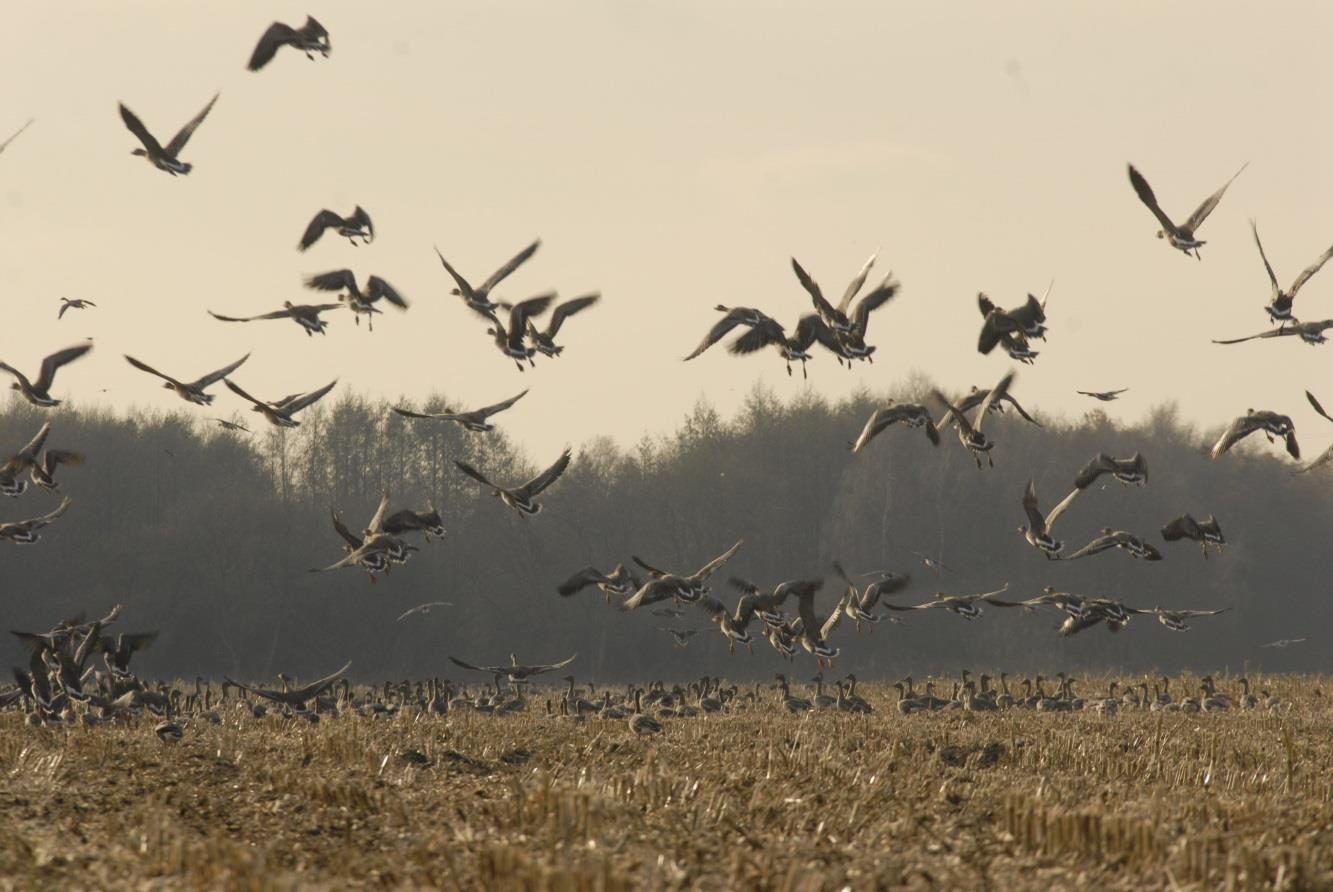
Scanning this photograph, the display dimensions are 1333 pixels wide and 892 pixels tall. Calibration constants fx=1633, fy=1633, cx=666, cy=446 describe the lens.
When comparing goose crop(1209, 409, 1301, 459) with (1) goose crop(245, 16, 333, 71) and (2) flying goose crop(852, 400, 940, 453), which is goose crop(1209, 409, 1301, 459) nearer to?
(2) flying goose crop(852, 400, 940, 453)

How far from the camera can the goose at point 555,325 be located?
22500mm

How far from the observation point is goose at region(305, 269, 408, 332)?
23.3m

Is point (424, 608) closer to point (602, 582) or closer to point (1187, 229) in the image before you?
point (602, 582)

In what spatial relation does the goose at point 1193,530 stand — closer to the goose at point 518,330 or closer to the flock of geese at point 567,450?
the flock of geese at point 567,450

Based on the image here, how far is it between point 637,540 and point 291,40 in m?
53.4

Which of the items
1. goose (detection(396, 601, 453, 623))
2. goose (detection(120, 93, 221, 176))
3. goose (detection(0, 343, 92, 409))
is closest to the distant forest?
goose (detection(396, 601, 453, 623))

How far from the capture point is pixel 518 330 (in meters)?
22.4

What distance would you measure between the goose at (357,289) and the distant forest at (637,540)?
121ft

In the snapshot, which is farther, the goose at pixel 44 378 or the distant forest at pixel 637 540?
the distant forest at pixel 637 540

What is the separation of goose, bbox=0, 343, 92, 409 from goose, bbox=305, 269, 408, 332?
429cm

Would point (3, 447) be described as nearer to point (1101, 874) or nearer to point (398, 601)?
point (398, 601)

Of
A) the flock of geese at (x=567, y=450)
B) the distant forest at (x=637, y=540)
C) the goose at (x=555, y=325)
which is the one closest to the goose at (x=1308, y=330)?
the flock of geese at (x=567, y=450)

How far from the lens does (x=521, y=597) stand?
225 ft

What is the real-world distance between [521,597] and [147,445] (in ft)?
58.5
